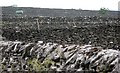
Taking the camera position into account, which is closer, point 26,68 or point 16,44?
point 26,68

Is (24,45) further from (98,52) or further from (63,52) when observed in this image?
(98,52)

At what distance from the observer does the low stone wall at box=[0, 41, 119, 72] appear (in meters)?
6.82

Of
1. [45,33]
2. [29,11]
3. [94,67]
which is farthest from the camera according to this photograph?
[29,11]

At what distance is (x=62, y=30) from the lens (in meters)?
15.7

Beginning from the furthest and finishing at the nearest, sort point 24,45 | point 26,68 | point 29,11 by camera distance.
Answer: point 29,11, point 24,45, point 26,68

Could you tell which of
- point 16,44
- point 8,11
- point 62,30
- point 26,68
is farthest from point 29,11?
point 26,68

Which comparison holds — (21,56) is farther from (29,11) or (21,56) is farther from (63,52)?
(29,11)

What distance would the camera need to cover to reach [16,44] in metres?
9.66

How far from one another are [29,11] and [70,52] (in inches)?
889

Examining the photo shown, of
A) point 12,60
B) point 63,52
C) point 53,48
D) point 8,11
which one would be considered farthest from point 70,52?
point 8,11

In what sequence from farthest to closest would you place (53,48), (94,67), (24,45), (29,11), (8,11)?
(29,11), (8,11), (24,45), (53,48), (94,67)

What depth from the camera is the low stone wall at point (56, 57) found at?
6818 mm

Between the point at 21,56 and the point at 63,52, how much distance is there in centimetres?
138

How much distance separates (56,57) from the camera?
8.00 m
